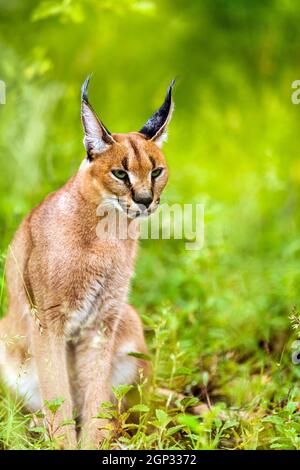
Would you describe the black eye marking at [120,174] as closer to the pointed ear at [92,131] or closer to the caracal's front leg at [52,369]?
the pointed ear at [92,131]

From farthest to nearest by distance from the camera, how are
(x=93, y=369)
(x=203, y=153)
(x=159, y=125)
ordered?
(x=203, y=153)
(x=93, y=369)
(x=159, y=125)

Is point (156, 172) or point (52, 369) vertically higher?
point (156, 172)

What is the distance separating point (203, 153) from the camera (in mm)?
7715

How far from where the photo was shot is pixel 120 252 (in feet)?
13.9

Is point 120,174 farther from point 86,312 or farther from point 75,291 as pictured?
point 86,312

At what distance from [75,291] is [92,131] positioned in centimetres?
78

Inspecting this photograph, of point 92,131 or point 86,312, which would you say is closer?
point 92,131

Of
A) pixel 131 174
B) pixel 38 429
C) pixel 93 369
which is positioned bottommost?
pixel 38 429

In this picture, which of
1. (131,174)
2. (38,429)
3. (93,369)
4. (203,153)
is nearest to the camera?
(38,429)

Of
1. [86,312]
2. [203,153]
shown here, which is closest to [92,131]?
[86,312]

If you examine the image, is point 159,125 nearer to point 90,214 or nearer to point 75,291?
point 90,214

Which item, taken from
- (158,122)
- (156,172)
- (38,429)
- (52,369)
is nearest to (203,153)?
(158,122)

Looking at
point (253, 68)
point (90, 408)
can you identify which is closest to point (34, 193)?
point (90, 408)

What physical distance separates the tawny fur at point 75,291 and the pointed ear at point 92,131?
34mm
